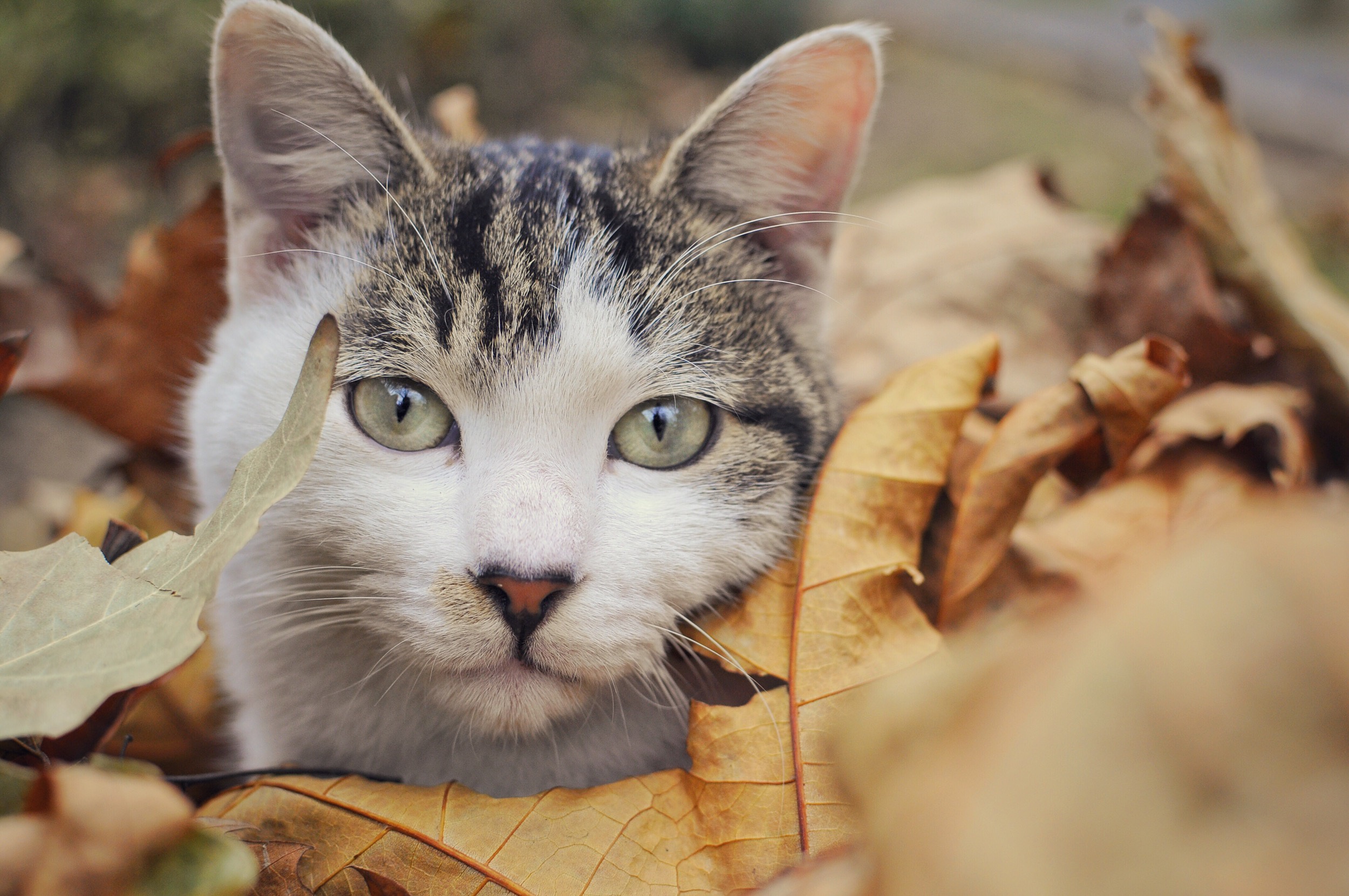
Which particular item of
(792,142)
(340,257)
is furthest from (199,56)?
(792,142)

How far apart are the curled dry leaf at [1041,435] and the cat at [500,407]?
25cm

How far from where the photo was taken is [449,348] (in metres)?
1.15

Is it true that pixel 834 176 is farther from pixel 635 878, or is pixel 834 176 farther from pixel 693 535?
pixel 635 878

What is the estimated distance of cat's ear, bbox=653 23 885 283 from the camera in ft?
4.38

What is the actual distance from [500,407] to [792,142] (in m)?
0.68

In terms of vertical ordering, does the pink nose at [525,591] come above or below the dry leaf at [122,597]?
below

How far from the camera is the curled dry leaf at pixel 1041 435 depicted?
1.23m

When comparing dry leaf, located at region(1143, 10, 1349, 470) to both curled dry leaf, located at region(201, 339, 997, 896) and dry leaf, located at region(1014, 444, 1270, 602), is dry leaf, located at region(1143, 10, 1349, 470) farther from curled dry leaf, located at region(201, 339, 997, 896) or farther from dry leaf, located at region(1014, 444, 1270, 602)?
curled dry leaf, located at region(201, 339, 997, 896)

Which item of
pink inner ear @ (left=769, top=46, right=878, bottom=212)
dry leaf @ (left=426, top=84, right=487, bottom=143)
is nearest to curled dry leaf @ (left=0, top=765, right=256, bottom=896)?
pink inner ear @ (left=769, top=46, right=878, bottom=212)

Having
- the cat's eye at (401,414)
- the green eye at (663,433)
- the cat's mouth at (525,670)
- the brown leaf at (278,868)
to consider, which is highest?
the cat's eye at (401,414)

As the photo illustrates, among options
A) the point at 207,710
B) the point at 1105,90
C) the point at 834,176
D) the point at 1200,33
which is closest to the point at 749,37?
the point at 1105,90

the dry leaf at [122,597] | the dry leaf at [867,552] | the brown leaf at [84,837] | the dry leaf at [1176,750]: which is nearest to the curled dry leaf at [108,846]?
the brown leaf at [84,837]

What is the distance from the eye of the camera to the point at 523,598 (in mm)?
980

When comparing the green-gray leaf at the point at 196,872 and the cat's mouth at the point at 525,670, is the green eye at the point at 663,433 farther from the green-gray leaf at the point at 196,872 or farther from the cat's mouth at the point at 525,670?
the green-gray leaf at the point at 196,872
